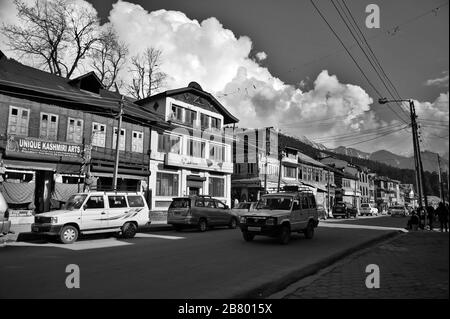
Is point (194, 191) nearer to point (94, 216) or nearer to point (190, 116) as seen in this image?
point (190, 116)

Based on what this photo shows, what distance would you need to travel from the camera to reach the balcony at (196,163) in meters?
31.2

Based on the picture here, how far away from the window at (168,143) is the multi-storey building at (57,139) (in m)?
2.18

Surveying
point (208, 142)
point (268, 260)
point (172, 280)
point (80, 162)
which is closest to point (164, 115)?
point (208, 142)

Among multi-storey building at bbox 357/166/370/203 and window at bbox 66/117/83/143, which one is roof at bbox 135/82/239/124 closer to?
window at bbox 66/117/83/143

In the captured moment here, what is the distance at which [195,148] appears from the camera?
34.6m

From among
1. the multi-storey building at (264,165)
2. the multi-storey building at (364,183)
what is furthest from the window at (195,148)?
the multi-storey building at (364,183)

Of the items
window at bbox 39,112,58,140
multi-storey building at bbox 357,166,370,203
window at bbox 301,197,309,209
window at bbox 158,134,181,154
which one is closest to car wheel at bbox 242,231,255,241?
window at bbox 301,197,309,209

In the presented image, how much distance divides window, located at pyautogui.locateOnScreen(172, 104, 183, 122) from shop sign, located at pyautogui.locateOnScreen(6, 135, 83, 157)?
1089 centimetres

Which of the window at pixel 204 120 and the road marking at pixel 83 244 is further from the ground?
the window at pixel 204 120

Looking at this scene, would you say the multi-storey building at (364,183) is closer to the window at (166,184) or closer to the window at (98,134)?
the window at (166,184)

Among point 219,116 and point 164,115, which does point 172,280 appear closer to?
point 164,115

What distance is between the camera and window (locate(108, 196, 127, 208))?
611 inches

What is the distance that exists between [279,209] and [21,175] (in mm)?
16221
